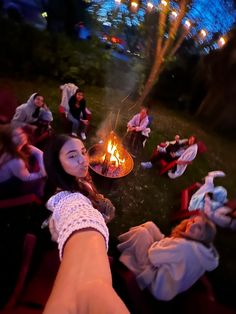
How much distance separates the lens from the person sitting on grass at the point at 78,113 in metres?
5.76

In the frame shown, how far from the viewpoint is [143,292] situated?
2820mm

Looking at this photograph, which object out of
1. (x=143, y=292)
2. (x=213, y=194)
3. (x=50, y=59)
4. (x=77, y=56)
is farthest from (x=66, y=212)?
(x=77, y=56)

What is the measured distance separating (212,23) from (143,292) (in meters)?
10.2

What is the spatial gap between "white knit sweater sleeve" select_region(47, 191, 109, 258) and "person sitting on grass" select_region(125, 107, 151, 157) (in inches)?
182

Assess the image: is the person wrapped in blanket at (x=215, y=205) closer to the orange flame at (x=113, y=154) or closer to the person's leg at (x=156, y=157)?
the person's leg at (x=156, y=157)

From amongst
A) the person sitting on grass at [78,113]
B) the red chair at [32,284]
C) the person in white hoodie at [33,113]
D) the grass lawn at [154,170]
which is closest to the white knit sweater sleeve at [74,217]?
the red chair at [32,284]

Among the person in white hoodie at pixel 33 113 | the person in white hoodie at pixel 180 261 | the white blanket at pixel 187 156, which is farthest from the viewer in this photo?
the white blanket at pixel 187 156

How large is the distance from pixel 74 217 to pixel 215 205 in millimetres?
3751

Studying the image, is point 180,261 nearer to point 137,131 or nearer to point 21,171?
point 21,171

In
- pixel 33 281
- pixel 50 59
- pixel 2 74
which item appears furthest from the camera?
pixel 50 59

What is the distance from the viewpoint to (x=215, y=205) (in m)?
4.38

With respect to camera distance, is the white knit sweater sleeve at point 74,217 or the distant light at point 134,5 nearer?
the white knit sweater sleeve at point 74,217

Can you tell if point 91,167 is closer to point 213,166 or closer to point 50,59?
point 213,166

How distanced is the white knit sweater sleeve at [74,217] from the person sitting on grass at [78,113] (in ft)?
14.8
